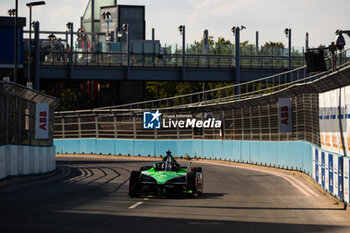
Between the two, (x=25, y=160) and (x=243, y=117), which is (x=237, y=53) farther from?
(x=25, y=160)

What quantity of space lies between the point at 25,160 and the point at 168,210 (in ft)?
41.7

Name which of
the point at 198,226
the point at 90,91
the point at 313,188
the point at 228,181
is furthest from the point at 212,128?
the point at 90,91

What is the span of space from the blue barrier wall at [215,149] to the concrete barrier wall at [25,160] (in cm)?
1108

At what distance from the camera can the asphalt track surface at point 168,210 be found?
12633 mm

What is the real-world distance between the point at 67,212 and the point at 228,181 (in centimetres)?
1296

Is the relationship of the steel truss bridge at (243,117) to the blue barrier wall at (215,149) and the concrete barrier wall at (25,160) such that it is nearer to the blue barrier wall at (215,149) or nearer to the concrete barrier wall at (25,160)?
the blue barrier wall at (215,149)

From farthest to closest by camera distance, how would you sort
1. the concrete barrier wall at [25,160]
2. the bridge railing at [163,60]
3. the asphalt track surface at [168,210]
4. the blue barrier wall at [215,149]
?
1. the bridge railing at [163,60]
2. the blue barrier wall at [215,149]
3. the concrete barrier wall at [25,160]
4. the asphalt track surface at [168,210]

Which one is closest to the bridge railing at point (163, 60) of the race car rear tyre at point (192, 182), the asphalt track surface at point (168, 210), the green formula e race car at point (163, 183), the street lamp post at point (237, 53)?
the street lamp post at point (237, 53)

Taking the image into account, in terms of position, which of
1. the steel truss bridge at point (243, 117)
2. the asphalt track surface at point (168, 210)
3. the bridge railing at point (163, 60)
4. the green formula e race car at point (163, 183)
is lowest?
the asphalt track surface at point (168, 210)

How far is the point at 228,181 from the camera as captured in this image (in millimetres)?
27047

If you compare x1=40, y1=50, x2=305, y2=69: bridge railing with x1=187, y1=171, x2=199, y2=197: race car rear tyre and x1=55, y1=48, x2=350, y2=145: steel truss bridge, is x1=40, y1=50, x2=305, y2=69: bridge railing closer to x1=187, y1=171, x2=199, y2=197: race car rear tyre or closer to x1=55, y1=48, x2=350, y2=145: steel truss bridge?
x1=55, y1=48, x2=350, y2=145: steel truss bridge

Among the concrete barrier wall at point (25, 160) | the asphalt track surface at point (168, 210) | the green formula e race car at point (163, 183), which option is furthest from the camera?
the concrete barrier wall at point (25, 160)

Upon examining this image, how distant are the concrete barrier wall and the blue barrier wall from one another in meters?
11.1

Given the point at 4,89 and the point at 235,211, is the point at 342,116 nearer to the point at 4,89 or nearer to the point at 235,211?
the point at 235,211
